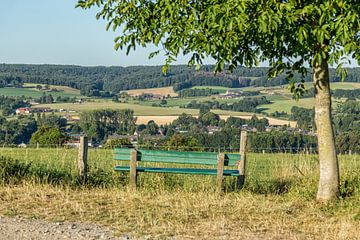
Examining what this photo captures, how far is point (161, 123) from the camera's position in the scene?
53.5m

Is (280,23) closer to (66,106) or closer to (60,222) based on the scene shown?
(60,222)

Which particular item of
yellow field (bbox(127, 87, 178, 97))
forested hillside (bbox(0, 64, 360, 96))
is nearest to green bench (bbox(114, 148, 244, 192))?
forested hillside (bbox(0, 64, 360, 96))

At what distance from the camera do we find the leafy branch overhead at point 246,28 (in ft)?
24.4

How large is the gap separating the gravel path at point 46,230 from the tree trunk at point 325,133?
370cm

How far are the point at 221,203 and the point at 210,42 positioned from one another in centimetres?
285

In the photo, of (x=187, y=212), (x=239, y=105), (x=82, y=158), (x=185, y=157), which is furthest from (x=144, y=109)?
(x=187, y=212)

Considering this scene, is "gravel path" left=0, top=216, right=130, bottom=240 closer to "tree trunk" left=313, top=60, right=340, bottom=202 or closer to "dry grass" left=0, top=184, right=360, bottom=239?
"dry grass" left=0, top=184, right=360, bottom=239

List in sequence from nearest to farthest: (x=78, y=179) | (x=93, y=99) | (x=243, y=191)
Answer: (x=243, y=191) < (x=78, y=179) < (x=93, y=99)

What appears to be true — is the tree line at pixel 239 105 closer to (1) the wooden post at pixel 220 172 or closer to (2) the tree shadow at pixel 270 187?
(2) the tree shadow at pixel 270 187

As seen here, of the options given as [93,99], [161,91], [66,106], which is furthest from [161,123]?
[161,91]

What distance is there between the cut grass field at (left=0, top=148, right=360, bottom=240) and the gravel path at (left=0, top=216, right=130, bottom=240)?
10.3 inches

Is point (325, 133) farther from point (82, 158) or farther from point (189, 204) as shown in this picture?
point (82, 158)

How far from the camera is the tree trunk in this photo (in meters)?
9.16

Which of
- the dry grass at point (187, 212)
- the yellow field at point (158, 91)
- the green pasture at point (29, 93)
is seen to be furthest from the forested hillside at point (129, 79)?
the dry grass at point (187, 212)
